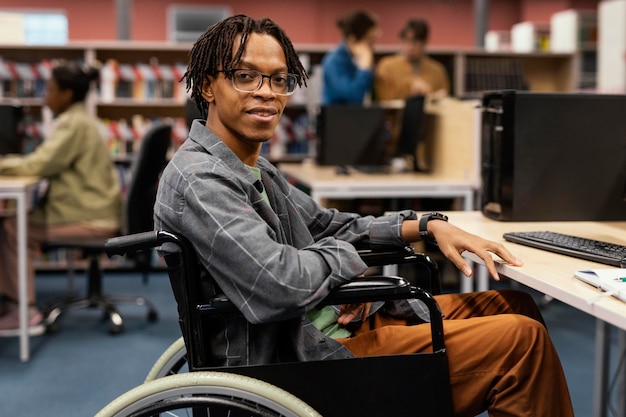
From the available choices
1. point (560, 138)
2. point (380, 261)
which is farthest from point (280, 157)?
point (380, 261)

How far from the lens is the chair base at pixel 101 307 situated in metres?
3.72

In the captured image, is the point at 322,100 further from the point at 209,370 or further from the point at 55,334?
the point at 209,370

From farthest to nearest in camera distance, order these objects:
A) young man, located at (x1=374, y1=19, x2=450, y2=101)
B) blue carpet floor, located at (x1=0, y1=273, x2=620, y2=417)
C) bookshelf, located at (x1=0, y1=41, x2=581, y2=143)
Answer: bookshelf, located at (x1=0, y1=41, x2=581, y2=143) < young man, located at (x1=374, y1=19, x2=450, y2=101) < blue carpet floor, located at (x1=0, y1=273, x2=620, y2=417)

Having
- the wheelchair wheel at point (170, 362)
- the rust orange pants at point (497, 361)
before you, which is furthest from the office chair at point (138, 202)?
the rust orange pants at point (497, 361)

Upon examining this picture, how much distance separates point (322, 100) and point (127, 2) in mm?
1969

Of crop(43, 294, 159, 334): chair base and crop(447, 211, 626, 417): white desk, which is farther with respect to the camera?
crop(43, 294, 159, 334): chair base

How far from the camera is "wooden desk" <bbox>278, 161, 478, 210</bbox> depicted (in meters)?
3.36

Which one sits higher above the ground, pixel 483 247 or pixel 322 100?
pixel 322 100

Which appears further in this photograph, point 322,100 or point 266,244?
point 322,100

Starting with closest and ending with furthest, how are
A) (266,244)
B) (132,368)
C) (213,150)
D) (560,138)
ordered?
1. (266,244)
2. (213,150)
3. (560,138)
4. (132,368)

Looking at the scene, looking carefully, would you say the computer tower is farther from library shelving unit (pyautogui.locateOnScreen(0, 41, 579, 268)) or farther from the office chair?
library shelving unit (pyautogui.locateOnScreen(0, 41, 579, 268))

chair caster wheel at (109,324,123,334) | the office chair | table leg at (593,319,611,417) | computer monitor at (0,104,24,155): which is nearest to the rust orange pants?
table leg at (593,319,611,417)

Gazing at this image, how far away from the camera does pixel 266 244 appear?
128 centimetres

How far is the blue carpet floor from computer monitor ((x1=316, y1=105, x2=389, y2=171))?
1.22m
